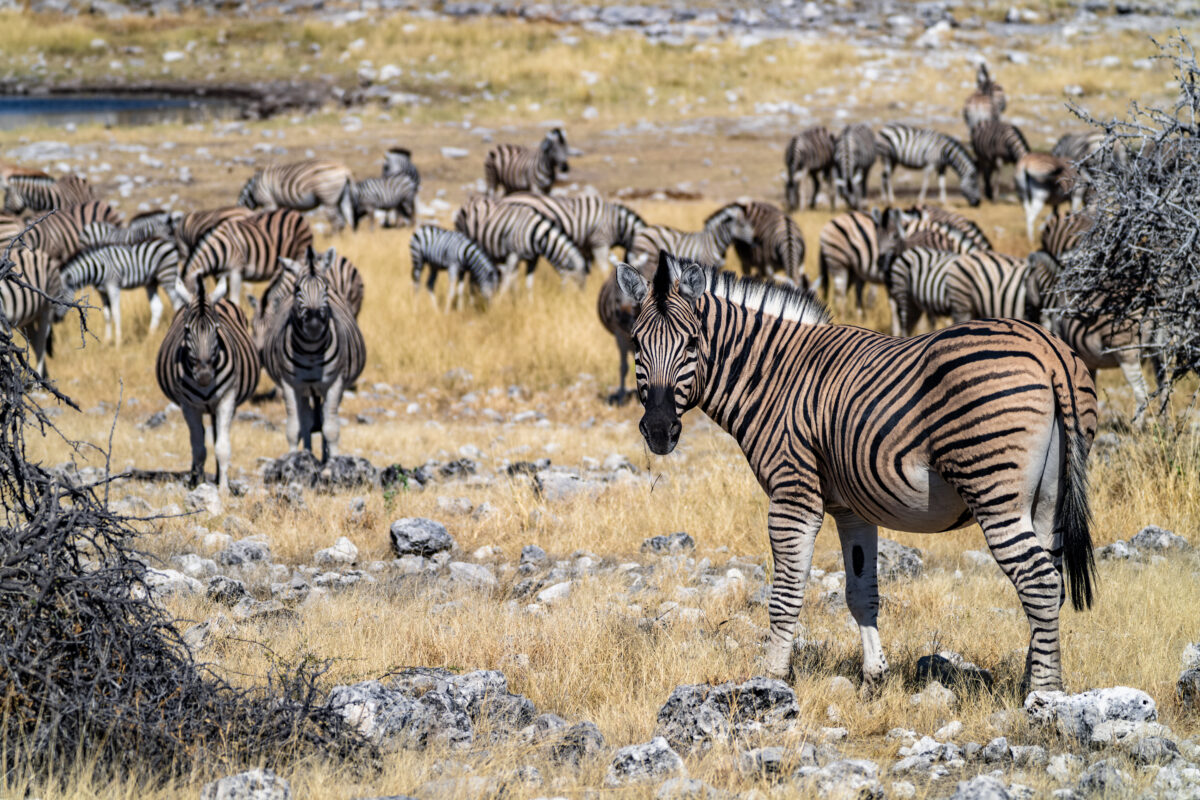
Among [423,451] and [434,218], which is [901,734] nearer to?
[423,451]

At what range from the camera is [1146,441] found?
340 inches

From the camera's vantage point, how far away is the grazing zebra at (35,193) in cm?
2005

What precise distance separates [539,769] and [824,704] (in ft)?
4.49

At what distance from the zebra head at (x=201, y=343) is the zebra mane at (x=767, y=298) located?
490cm

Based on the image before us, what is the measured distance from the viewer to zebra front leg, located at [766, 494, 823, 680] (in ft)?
16.5

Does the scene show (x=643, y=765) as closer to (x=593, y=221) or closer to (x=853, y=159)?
(x=593, y=221)

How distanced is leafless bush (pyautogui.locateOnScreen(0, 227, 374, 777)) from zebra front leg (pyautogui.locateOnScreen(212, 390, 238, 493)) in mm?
4861

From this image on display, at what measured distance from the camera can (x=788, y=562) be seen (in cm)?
506

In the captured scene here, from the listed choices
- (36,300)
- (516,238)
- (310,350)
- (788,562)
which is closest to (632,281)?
(788,562)

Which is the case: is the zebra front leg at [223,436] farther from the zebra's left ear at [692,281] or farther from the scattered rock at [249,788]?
the scattered rock at [249,788]

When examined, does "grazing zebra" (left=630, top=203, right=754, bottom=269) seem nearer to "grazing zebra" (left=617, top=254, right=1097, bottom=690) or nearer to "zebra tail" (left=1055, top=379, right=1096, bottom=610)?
"grazing zebra" (left=617, top=254, right=1097, bottom=690)

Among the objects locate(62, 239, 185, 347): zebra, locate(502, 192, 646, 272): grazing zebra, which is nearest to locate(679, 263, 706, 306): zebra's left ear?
locate(62, 239, 185, 347): zebra

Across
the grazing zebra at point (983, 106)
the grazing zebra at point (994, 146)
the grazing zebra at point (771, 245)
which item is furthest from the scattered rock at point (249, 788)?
the grazing zebra at point (983, 106)

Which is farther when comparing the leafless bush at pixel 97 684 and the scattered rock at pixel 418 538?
the scattered rock at pixel 418 538
